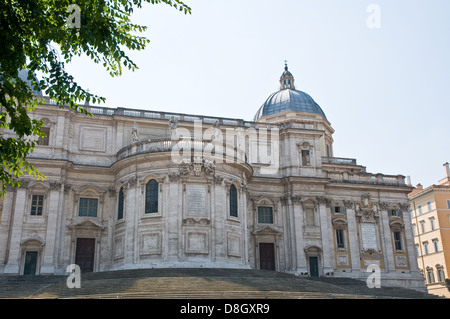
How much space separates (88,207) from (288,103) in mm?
27067

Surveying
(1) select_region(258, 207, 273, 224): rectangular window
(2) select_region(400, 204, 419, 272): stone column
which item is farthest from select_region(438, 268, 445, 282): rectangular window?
A: (1) select_region(258, 207, 273, 224): rectangular window

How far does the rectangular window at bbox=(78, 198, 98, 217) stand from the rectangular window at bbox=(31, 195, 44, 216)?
281 centimetres

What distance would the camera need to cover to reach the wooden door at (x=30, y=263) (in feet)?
107

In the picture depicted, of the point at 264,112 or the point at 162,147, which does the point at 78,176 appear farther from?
the point at 264,112

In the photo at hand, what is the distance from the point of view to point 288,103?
53.0 m

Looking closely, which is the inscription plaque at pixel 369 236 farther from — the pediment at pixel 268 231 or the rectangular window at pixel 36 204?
the rectangular window at pixel 36 204

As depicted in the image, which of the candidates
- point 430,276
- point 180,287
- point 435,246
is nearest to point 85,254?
point 180,287

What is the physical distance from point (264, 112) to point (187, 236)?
1043 inches

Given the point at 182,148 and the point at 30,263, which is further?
the point at 30,263

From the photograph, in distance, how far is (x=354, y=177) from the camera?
139ft

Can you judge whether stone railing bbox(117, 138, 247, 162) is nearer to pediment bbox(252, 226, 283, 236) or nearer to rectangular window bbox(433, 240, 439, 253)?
pediment bbox(252, 226, 283, 236)

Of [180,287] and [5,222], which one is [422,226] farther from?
[5,222]

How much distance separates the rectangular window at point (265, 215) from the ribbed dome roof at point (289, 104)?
55.2 ft
